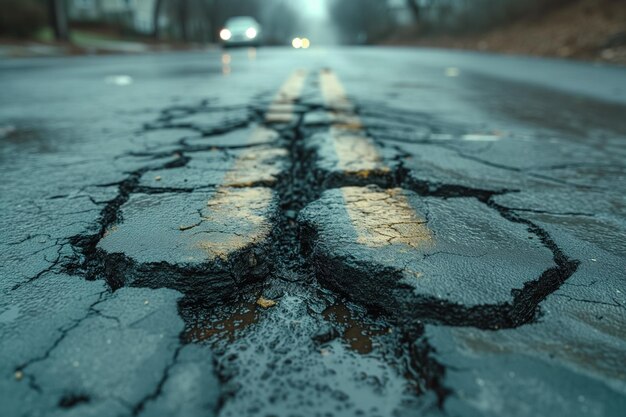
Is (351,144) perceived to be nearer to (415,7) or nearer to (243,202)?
(243,202)

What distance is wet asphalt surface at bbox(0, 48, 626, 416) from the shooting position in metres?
0.79

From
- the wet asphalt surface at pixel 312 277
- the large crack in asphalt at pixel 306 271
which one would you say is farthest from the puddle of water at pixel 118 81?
the large crack in asphalt at pixel 306 271

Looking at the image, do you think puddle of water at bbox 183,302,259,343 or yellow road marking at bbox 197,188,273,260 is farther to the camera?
yellow road marking at bbox 197,188,273,260

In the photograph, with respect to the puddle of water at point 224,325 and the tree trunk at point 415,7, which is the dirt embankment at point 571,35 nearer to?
the puddle of water at point 224,325

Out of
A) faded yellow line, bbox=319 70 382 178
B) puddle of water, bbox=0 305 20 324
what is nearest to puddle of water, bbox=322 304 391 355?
puddle of water, bbox=0 305 20 324

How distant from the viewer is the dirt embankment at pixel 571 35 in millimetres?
9125

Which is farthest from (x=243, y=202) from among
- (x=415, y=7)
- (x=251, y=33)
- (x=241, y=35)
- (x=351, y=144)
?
(x=415, y=7)

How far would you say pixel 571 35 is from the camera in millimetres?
10977

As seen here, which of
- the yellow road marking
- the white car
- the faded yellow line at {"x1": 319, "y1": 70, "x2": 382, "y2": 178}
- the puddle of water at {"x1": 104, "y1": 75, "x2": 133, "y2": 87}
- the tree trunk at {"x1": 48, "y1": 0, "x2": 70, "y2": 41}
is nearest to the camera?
the yellow road marking

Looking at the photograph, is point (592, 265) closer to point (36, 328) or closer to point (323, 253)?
point (323, 253)

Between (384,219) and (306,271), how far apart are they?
1.09 feet

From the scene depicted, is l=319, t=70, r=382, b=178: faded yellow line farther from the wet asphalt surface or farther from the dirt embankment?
the dirt embankment

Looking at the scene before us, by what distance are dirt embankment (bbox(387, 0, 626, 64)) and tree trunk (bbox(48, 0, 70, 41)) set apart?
14595 mm

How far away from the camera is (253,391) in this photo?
79cm
